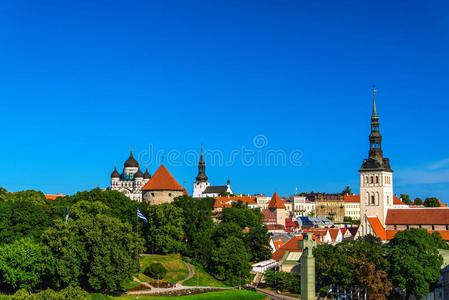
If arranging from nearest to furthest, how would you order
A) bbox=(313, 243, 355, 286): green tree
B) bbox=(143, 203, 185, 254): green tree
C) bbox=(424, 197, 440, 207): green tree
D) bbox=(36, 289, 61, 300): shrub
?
bbox=(36, 289, 61, 300): shrub → bbox=(313, 243, 355, 286): green tree → bbox=(143, 203, 185, 254): green tree → bbox=(424, 197, 440, 207): green tree

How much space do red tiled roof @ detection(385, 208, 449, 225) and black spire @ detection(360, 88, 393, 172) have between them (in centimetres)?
886

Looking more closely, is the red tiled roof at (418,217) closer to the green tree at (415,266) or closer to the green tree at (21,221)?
the green tree at (415,266)

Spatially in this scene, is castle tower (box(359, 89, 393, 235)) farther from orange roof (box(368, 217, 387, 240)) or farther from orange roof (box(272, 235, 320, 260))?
orange roof (box(272, 235, 320, 260))

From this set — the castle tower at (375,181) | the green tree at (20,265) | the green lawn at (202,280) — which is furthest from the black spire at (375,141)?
the green tree at (20,265)

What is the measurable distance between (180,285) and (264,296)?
10629 millimetres

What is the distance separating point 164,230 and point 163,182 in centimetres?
2147

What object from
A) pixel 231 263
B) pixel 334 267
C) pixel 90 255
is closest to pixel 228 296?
pixel 231 263

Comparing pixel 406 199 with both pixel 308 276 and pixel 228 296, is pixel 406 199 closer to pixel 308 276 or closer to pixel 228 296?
pixel 228 296

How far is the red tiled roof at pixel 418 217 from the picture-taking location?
93.8 metres

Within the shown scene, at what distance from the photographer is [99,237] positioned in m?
56.2

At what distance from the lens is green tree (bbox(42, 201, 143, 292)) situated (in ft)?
178

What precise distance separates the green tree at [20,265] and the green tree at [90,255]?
3.42 feet

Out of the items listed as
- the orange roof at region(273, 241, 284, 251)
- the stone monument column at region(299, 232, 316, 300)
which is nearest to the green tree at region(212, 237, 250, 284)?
the orange roof at region(273, 241, 284, 251)

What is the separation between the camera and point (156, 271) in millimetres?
66375
